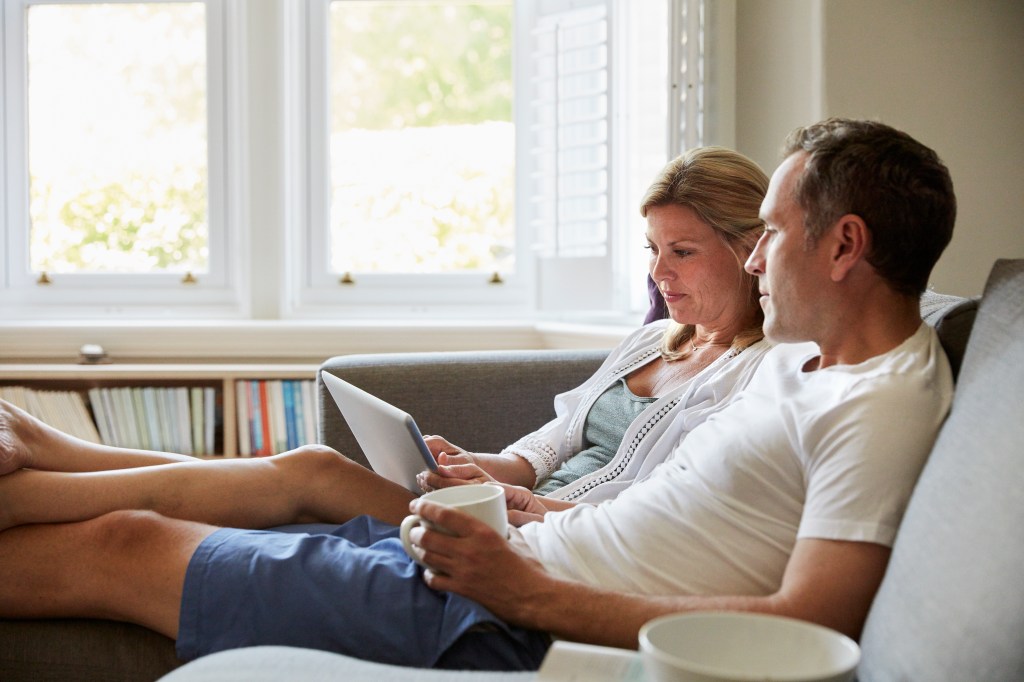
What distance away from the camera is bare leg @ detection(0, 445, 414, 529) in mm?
1473

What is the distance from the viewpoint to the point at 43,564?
1394 mm

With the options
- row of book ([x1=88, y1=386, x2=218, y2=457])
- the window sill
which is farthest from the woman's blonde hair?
row of book ([x1=88, y1=386, x2=218, y2=457])

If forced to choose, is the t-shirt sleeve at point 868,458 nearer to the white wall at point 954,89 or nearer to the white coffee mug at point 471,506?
the white coffee mug at point 471,506

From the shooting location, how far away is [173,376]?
296 centimetres

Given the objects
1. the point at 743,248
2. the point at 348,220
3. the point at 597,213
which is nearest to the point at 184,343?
the point at 348,220

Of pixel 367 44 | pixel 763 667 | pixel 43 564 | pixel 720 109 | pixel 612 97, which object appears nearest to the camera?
pixel 763 667

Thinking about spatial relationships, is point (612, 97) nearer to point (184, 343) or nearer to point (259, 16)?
point (259, 16)

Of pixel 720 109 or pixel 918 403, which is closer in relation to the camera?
pixel 918 403

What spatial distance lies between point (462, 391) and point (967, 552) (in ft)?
4.28

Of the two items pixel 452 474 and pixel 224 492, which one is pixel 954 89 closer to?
pixel 452 474

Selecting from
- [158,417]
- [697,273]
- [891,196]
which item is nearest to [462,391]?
[697,273]

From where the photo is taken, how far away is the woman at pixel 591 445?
1.51 meters

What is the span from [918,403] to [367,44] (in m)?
2.77

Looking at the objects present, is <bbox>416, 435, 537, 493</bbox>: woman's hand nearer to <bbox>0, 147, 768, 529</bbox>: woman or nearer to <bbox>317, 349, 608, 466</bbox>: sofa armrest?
<bbox>0, 147, 768, 529</bbox>: woman
